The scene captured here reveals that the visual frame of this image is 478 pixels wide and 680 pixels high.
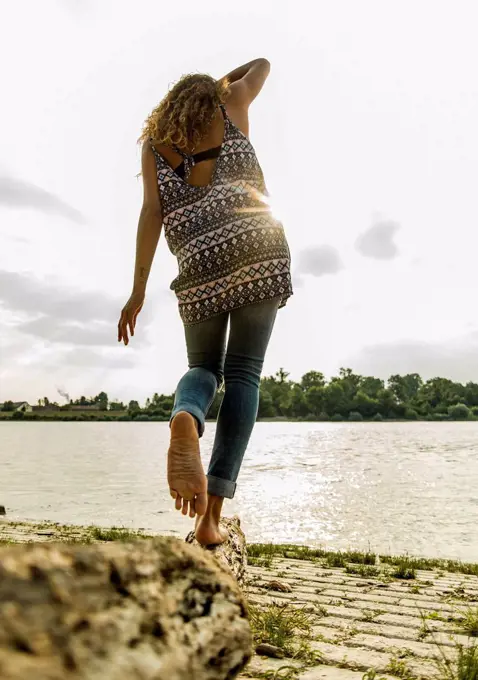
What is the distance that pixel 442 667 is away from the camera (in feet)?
7.16

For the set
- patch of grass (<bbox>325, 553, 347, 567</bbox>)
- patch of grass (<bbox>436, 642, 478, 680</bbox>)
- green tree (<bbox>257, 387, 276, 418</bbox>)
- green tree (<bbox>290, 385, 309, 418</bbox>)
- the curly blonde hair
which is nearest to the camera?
patch of grass (<bbox>436, 642, 478, 680</bbox>)

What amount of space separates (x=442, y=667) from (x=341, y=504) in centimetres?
1363

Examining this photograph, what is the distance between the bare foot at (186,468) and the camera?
2.76 meters

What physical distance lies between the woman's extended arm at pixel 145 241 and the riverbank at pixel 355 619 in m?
1.20

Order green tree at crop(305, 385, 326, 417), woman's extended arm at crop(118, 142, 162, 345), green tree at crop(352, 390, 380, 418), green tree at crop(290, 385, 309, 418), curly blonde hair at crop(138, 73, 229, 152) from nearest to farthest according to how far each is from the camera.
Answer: curly blonde hair at crop(138, 73, 229, 152)
woman's extended arm at crop(118, 142, 162, 345)
green tree at crop(352, 390, 380, 418)
green tree at crop(305, 385, 326, 417)
green tree at crop(290, 385, 309, 418)

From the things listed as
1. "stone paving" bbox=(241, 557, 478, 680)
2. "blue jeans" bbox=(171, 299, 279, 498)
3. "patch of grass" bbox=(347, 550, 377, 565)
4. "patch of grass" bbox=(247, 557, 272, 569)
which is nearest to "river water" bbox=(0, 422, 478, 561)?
"patch of grass" bbox=(347, 550, 377, 565)

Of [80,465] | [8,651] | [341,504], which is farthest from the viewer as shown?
[80,465]

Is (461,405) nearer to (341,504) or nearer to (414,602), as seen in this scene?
(341,504)

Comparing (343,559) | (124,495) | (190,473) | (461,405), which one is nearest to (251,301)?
(190,473)

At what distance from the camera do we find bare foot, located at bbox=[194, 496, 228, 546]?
3.08 meters

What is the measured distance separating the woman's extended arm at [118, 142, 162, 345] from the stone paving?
166 cm

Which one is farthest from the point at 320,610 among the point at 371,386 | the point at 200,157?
the point at 371,386

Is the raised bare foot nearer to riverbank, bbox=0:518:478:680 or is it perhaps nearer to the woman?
the woman

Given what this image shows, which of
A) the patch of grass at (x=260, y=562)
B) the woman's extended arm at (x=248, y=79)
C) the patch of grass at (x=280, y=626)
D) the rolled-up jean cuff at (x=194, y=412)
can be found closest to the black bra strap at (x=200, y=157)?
the woman's extended arm at (x=248, y=79)
